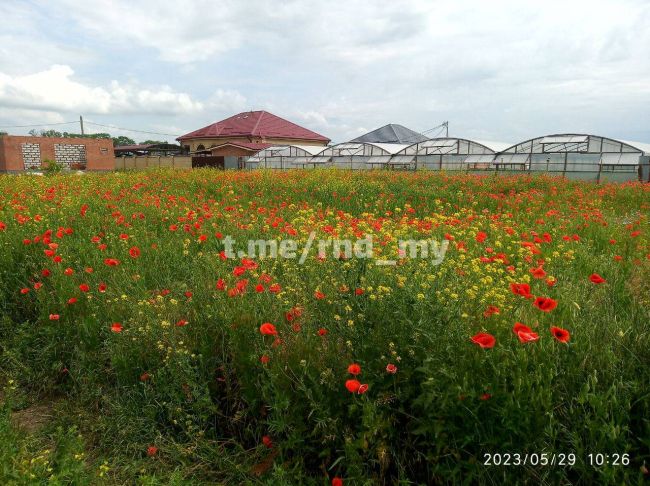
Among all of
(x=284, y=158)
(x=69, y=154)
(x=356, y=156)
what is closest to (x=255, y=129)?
(x=284, y=158)

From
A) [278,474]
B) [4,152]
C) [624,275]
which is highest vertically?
[4,152]

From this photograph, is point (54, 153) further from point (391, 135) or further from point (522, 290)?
point (522, 290)

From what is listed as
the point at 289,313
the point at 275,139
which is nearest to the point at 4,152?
the point at 275,139

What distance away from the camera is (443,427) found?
192cm

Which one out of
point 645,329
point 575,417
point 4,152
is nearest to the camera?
point 575,417

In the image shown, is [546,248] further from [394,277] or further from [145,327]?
[145,327]

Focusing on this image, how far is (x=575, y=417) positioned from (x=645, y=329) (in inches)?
31.5

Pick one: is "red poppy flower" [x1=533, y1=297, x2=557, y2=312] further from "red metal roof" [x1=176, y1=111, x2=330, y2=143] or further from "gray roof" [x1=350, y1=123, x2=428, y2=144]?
"red metal roof" [x1=176, y1=111, x2=330, y2=143]
